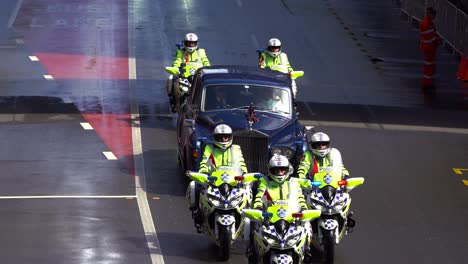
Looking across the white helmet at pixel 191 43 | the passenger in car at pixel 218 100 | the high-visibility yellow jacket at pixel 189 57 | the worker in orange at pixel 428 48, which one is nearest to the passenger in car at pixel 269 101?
the passenger in car at pixel 218 100

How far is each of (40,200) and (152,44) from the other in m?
18.0

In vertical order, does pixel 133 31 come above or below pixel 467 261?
below

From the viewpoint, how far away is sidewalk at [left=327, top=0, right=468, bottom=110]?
36.8 m

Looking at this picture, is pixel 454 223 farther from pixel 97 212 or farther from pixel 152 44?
pixel 152 44

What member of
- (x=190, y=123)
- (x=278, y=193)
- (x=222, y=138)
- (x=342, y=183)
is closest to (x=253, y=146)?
(x=190, y=123)

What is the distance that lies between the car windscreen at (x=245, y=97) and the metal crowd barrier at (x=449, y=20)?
14.6 metres

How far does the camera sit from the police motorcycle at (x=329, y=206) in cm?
2025

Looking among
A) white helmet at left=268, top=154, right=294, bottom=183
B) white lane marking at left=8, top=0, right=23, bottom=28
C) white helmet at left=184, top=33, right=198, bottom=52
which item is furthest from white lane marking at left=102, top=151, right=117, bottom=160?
white lane marking at left=8, top=0, right=23, bottom=28

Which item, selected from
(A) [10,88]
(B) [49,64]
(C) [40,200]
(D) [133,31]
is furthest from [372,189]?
(D) [133,31]

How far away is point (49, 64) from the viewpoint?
37.9 m

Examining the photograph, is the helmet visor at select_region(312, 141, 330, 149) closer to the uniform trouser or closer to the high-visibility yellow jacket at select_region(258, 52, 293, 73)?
the high-visibility yellow jacket at select_region(258, 52, 293, 73)

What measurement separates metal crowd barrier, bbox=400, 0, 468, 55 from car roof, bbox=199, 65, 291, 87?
540 inches

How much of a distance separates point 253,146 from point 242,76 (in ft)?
7.87

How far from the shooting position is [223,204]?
20.7 m
